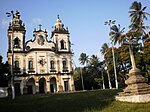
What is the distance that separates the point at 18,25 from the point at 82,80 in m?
22.9

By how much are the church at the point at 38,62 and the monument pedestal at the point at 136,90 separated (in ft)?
77.9

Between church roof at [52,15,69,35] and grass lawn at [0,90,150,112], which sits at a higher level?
church roof at [52,15,69,35]

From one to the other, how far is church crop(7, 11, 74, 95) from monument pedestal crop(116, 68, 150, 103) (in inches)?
935

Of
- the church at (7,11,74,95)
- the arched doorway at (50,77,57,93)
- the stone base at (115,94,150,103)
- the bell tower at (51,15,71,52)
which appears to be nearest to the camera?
the stone base at (115,94,150,103)

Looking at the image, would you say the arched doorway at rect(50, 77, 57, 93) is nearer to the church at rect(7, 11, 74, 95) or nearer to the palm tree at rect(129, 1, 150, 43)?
the church at rect(7, 11, 74, 95)

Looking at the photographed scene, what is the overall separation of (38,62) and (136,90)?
25899mm

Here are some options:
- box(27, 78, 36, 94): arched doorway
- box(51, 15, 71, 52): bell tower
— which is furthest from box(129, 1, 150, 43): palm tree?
box(27, 78, 36, 94): arched doorway

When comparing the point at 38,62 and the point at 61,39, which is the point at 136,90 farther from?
the point at 61,39

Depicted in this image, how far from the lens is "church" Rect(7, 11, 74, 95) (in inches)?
1341

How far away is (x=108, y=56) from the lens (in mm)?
49219

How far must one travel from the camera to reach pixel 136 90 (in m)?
11.7

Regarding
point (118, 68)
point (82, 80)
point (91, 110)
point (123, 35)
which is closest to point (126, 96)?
point (91, 110)

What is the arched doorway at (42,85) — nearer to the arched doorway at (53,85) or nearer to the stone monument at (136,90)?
the arched doorway at (53,85)

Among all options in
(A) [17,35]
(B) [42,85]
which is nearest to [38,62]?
(B) [42,85]
